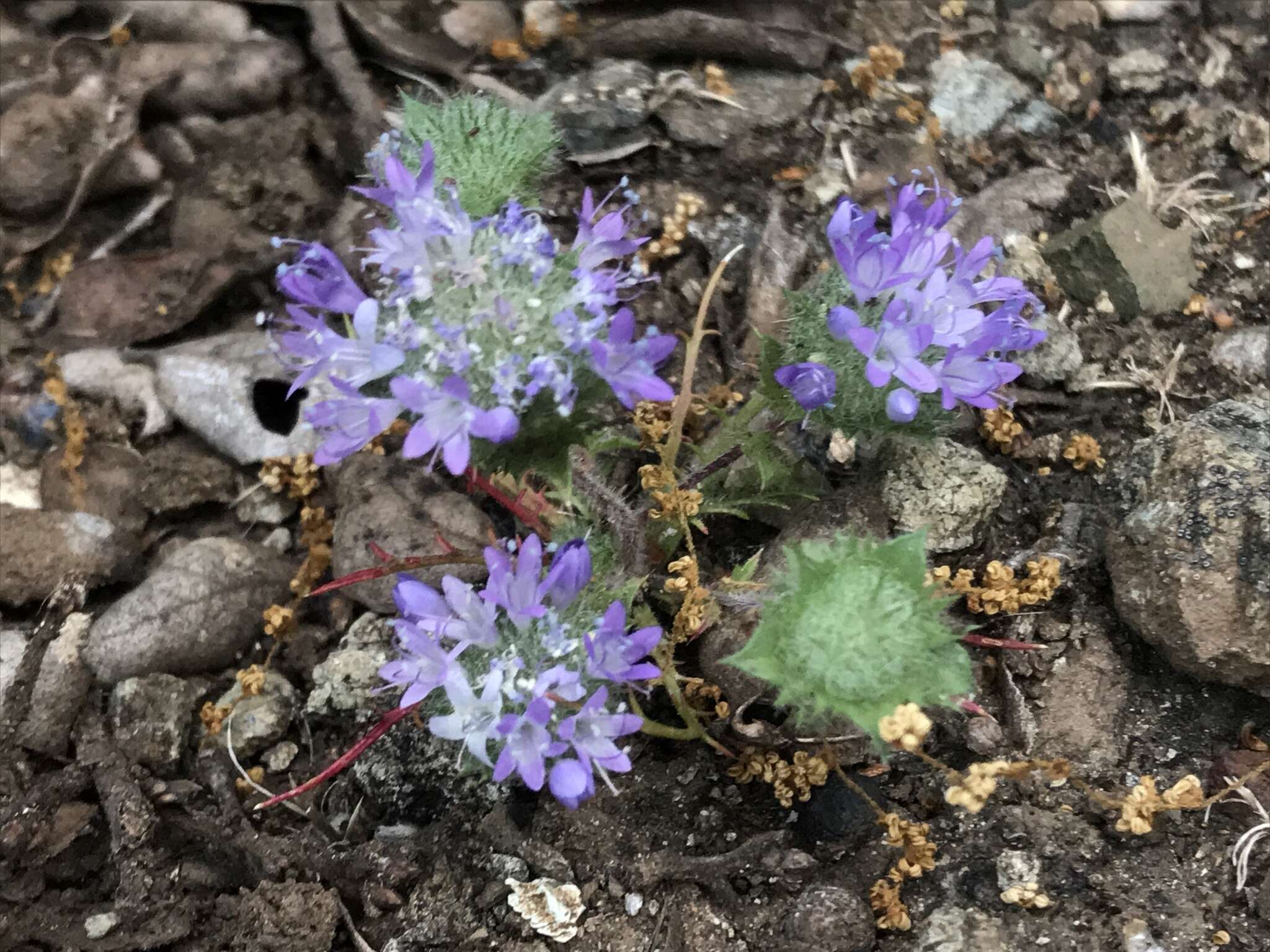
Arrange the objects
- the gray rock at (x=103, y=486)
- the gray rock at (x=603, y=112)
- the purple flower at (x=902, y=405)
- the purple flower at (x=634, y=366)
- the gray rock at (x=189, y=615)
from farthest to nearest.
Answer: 1. the gray rock at (x=603, y=112)
2. the gray rock at (x=103, y=486)
3. the gray rock at (x=189, y=615)
4. the purple flower at (x=902, y=405)
5. the purple flower at (x=634, y=366)

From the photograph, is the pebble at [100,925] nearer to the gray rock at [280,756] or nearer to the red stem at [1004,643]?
the gray rock at [280,756]

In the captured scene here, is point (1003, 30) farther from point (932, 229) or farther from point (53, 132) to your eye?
point (53, 132)

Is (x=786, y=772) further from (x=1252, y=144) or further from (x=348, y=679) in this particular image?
(x=1252, y=144)

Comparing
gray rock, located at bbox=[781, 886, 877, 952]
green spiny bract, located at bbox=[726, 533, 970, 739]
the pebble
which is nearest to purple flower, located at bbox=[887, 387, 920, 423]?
green spiny bract, located at bbox=[726, 533, 970, 739]

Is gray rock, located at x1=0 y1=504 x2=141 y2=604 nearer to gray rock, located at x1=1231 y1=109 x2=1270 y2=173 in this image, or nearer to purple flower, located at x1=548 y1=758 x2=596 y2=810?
purple flower, located at x1=548 y1=758 x2=596 y2=810

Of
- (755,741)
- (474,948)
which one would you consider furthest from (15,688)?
(755,741)

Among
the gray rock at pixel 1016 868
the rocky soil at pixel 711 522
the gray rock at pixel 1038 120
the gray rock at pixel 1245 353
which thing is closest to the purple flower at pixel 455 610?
the rocky soil at pixel 711 522
